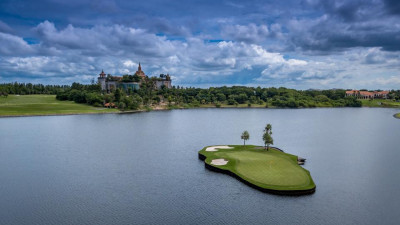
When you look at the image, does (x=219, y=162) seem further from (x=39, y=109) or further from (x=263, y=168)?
(x=39, y=109)

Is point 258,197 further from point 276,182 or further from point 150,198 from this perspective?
point 150,198

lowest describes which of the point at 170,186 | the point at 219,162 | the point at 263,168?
the point at 170,186

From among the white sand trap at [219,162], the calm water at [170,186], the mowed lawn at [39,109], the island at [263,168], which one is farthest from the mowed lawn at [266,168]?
the mowed lawn at [39,109]

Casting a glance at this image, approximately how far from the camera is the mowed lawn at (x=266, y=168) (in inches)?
1385

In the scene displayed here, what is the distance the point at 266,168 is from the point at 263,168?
0.39 meters

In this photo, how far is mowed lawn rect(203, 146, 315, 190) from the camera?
115ft

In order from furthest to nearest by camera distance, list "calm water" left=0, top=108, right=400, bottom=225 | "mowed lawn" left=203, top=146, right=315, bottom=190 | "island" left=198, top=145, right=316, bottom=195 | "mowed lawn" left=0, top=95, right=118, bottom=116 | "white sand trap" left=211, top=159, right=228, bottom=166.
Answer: "mowed lawn" left=0, top=95, right=118, bottom=116, "white sand trap" left=211, top=159, right=228, bottom=166, "mowed lawn" left=203, top=146, right=315, bottom=190, "island" left=198, top=145, right=316, bottom=195, "calm water" left=0, top=108, right=400, bottom=225

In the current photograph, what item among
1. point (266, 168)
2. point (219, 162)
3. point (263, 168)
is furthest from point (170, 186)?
point (266, 168)

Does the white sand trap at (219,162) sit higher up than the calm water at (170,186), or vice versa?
the white sand trap at (219,162)

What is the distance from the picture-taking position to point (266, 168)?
40844 millimetres

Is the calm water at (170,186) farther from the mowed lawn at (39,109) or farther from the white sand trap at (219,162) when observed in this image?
the mowed lawn at (39,109)

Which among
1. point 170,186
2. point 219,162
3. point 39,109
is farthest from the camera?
point 39,109

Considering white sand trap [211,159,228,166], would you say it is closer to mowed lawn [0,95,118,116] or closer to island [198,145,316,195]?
island [198,145,316,195]

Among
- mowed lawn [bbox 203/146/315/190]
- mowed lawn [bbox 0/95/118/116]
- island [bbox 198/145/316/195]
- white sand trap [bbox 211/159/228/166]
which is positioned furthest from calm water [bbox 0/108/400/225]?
mowed lawn [bbox 0/95/118/116]
